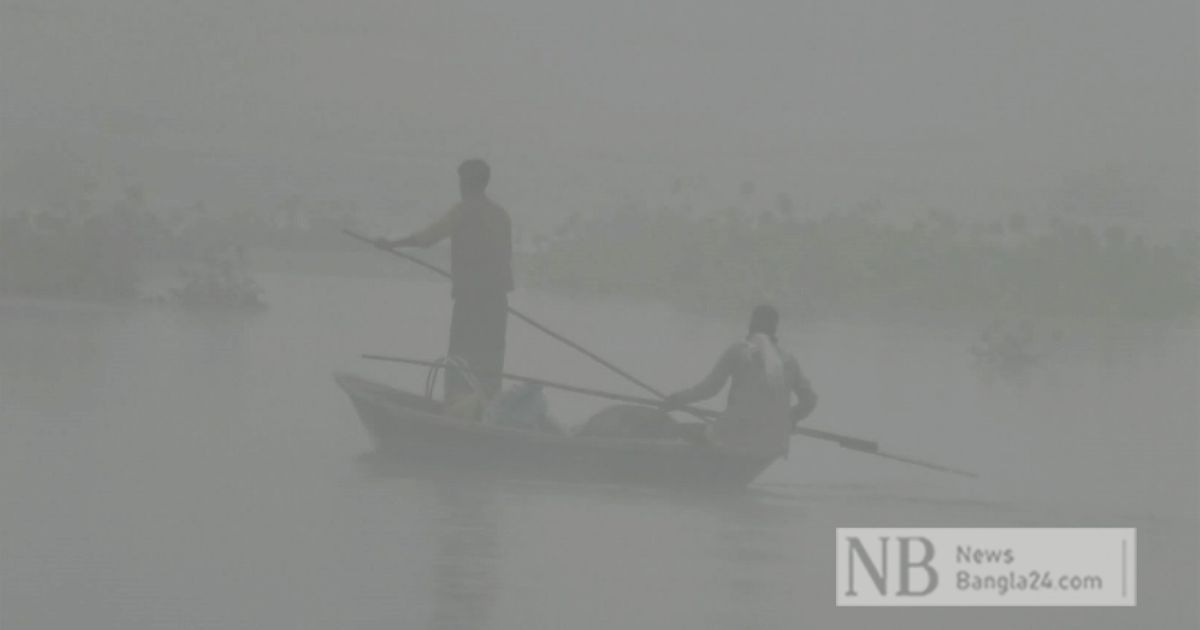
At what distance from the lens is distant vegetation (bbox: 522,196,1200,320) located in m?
9.45

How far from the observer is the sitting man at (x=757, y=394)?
15.9 ft

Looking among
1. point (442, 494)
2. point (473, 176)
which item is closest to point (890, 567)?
point (442, 494)

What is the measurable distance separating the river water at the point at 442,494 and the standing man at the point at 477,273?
35 centimetres

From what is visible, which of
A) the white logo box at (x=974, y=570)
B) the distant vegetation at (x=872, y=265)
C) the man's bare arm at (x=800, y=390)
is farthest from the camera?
the distant vegetation at (x=872, y=265)

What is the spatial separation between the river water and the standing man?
0.35 metres

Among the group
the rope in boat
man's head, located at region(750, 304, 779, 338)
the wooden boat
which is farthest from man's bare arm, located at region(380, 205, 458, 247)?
man's head, located at region(750, 304, 779, 338)

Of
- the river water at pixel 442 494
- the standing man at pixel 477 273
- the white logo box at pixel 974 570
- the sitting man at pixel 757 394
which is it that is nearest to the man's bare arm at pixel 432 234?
the standing man at pixel 477 273

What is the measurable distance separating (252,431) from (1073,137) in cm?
406

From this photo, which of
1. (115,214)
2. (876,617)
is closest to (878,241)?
(115,214)

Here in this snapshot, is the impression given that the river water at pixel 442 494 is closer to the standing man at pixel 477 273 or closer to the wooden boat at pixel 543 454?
the wooden boat at pixel 543 454

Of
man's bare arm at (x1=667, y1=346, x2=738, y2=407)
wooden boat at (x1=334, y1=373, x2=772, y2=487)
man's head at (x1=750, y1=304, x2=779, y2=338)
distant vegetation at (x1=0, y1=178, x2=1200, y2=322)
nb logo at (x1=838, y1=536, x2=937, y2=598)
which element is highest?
distant vegetation at (x1=0, y1=178, x2=1200, y2=322)

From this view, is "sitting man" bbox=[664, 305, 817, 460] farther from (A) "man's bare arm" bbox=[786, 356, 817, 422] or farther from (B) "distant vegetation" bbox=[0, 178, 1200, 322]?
(B) "distant vegetation" bbox=[0, 178, 1200, 322]

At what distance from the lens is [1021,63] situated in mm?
8289

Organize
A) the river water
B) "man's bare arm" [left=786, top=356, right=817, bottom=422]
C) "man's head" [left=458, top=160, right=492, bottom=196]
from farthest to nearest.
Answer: "man's head" [left=458, top=160, right=492, bottom=196]
"man's bare arm" [left=786, top=356, right=817, bottom=422]
the river water
